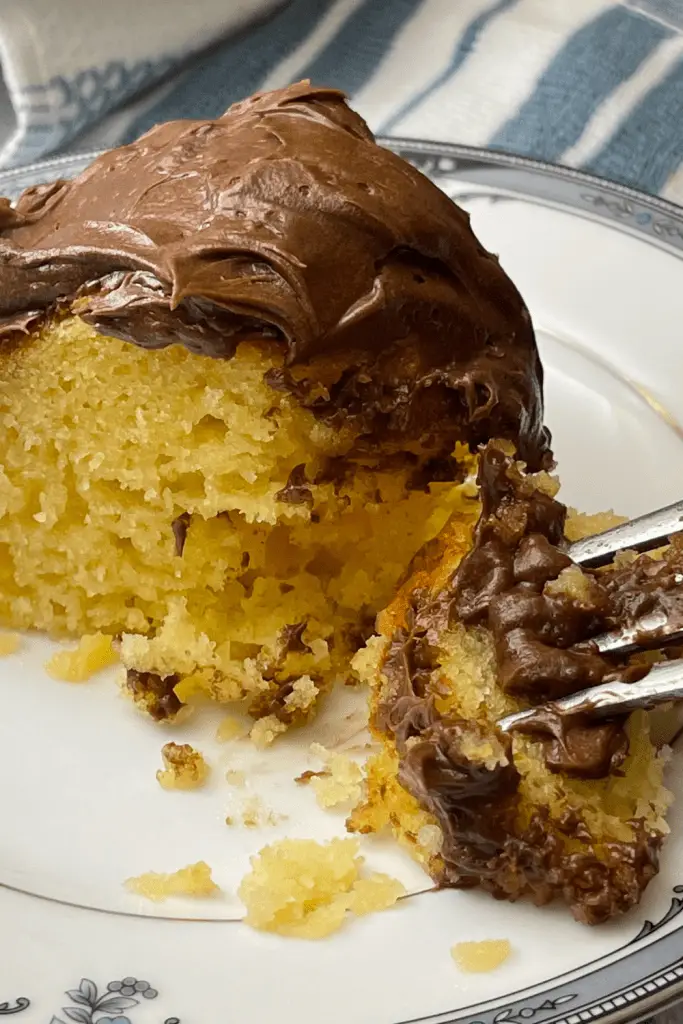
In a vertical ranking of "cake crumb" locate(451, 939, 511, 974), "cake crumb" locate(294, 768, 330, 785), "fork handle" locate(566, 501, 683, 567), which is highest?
"fork handle" locate(566, 501, 683, 567)

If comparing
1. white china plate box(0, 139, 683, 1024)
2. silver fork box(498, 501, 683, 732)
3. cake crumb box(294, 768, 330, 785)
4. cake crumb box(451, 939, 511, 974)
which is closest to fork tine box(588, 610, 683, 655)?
silver fork box(498, 501, 683, 732)

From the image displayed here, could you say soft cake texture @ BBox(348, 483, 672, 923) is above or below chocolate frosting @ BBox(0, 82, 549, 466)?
below

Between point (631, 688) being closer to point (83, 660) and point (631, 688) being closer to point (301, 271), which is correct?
point (301, 271)

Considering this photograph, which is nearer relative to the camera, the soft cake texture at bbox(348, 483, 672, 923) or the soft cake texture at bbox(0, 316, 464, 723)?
the soft cake texture at bbox(348, 483, 672, 923)

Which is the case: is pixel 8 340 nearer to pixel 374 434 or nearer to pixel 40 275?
pixel 40 275

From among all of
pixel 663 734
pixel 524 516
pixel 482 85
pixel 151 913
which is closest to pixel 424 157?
pixel 482 85

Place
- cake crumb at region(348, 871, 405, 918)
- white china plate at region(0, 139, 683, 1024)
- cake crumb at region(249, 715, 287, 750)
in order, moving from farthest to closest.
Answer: cake crumb at region(249, 715, 287, 750)
cake crumb at region(348, 871, 405, 918)
white china plate at region(0, 139, 683, 1024)

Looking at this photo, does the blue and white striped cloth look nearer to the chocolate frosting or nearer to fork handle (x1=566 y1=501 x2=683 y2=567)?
the chocolate frosting

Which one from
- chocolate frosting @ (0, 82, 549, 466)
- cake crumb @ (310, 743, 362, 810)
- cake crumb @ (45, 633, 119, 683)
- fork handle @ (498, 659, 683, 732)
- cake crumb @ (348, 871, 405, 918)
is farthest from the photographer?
cake crumb @ (45, 633, 119, 683)
